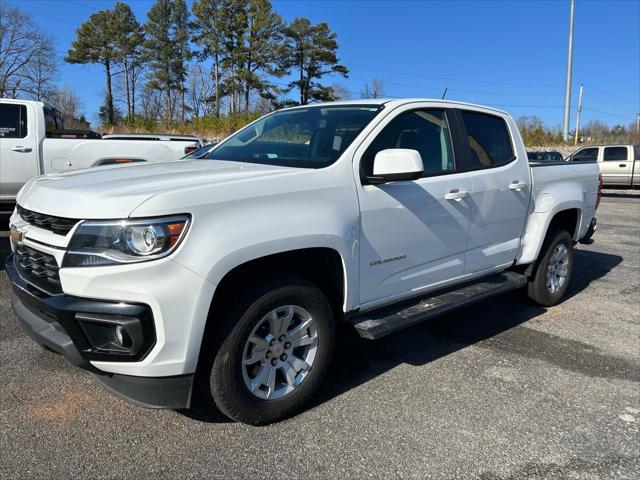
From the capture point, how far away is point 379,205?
334 centimetres

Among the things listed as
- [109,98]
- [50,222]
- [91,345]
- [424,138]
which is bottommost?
[91,345]

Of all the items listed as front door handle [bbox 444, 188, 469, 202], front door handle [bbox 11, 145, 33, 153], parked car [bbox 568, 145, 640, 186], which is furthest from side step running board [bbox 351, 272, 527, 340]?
parked car [bbox 568, 145, 640, 186]

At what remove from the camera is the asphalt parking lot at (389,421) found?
268cm

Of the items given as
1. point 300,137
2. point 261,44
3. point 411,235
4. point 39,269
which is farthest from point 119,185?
point 261,44

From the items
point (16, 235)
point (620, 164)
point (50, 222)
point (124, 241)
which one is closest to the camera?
point (124, 241)

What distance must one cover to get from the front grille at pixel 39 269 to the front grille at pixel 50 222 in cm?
14

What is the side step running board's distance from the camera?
335cm

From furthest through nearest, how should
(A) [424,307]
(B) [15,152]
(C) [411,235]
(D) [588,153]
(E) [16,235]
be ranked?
(D) [588,153]
(B) [15,152]
(A) [424,307]
(C) [411,235]
(E) [16,235]

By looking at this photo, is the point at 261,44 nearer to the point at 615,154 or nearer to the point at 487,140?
the point at 615,154

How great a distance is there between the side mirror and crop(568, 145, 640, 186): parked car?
19326mm

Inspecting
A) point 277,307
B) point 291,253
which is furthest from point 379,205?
point 277,307

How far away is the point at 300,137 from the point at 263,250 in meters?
1.44

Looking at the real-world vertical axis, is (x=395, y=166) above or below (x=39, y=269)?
above

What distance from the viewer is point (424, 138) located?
13.1ft
